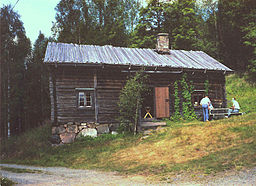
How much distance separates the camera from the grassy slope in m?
7.76

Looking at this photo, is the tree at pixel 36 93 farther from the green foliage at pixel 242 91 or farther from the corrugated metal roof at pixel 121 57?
the green foliage at pixel 242 91

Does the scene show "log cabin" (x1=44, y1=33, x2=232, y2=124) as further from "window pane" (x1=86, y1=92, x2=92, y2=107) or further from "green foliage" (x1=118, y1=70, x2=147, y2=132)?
"green foliage" (x1=118, y1=70, x2=147, y2=132)

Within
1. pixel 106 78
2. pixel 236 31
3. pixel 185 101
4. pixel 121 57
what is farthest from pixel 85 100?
pixel 236 31

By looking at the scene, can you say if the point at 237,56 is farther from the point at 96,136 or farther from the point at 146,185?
the point at 146,185

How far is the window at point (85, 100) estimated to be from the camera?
1533cm

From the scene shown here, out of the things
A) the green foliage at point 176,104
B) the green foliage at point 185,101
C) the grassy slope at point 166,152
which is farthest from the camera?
the green foliage at point 185,101

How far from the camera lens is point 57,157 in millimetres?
12422

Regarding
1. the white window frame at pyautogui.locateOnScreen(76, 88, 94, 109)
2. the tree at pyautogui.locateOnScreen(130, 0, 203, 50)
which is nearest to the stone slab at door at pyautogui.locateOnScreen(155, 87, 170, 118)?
the white window frame at pyautogui.locateOnScreen(76, 88, 94, 109)

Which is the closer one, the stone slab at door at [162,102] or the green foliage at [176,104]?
the stone slab at door at [162,102]

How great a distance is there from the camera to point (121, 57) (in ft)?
56.3

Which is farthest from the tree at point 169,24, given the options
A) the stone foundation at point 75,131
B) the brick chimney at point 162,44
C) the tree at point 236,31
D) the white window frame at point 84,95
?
the stone foundation at point 75,131

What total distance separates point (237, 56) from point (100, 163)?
2839cm

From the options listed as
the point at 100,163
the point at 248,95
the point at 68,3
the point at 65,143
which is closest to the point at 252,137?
the point at 100,163

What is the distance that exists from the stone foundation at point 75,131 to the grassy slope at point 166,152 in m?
0.60
